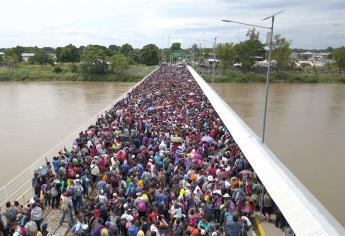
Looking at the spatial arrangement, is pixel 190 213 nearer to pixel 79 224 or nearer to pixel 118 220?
pixel 118 220

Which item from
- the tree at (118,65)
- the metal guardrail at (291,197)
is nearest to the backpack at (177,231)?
the metal guardrail at (291,197)

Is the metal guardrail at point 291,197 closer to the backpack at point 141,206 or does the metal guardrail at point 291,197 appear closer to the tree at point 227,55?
the backpack at point 141,206

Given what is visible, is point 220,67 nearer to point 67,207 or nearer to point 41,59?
point 41,59

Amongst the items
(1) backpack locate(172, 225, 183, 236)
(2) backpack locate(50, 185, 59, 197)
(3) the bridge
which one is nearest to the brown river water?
(3) the bridge

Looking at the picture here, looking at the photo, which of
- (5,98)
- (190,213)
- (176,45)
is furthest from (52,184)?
(176,45)

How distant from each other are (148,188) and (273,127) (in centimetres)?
2044

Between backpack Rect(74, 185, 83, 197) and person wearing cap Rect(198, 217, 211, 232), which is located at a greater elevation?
backpack Rect(74, 185, 83, 197)

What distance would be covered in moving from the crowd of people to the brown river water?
4.18 metres

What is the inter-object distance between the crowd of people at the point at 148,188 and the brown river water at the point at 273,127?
418 cm

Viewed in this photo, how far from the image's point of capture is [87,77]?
7444cm

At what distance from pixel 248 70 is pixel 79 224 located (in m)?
79.4

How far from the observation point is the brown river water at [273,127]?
17.7 m

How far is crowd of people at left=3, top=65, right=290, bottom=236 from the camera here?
910 cm

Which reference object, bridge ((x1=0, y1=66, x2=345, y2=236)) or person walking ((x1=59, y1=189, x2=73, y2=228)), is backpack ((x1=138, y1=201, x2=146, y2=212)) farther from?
bridge ((x1=0, y1=66, x2=345, y2=236))
